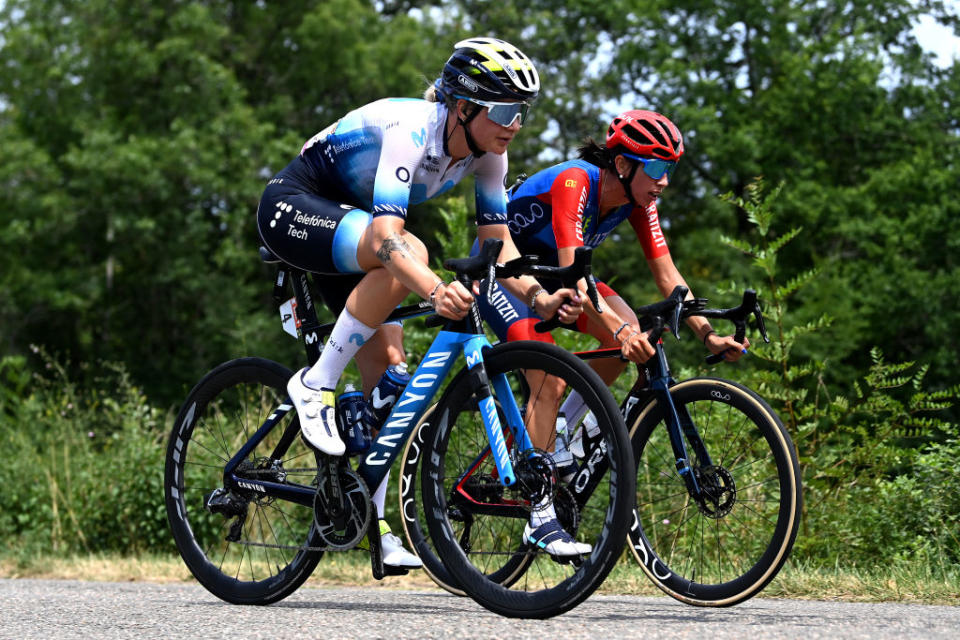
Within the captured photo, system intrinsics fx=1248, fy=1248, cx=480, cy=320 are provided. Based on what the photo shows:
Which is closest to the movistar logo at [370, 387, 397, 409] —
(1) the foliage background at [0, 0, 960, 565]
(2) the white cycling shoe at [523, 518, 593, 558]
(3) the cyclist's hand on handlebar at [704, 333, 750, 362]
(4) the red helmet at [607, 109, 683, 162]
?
(2) the white cycling shoe at [523, 518, 593, 558]

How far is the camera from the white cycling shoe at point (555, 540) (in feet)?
13.6

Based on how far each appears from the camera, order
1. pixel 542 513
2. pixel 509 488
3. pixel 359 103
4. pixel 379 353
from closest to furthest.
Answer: pixel 542 513 → pixel 509 488 → pixel 379 353 → pixel 359 103

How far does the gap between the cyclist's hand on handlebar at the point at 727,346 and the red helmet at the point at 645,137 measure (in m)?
0.82

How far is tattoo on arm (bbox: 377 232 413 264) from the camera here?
449cm

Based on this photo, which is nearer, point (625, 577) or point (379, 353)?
point (379, 353)

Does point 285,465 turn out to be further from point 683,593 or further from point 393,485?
point 393,485

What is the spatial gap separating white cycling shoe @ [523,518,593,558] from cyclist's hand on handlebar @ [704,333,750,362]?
1311mm

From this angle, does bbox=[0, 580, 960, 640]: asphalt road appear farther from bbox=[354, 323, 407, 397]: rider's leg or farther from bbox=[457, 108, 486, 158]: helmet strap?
bbox=[457, 108, 486, 158]: helmet strap

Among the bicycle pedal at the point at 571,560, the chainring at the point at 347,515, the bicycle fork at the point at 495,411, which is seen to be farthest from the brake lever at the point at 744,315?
the chainring at the point at 347,515

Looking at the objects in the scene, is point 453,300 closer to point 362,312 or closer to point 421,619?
point 362,312

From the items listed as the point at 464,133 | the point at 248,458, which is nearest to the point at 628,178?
the point at 464,133

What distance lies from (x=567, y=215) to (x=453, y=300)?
123cm

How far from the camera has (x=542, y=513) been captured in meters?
4.35

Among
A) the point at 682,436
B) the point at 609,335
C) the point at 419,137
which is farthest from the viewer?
the point at 609,335
